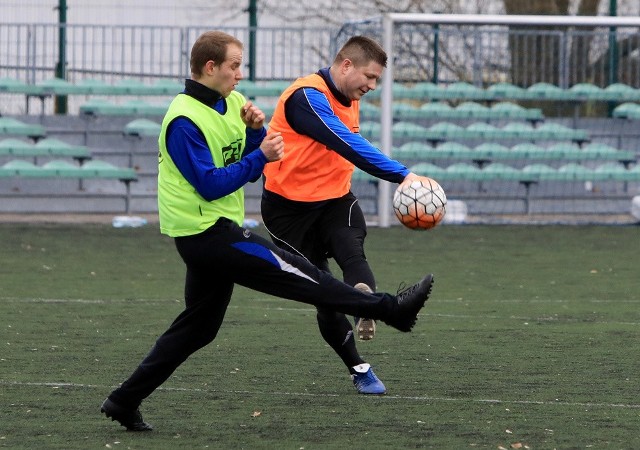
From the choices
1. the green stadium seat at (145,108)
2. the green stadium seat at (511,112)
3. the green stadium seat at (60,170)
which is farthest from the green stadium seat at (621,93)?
the green stadium seat at (60,170)

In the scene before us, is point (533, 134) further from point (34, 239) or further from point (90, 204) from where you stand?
point (34, 239)

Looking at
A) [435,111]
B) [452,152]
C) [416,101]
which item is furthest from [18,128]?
[452,152]

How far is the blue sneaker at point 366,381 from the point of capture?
7.19 m

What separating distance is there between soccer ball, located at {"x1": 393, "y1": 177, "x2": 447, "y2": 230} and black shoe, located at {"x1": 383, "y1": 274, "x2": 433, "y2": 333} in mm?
763

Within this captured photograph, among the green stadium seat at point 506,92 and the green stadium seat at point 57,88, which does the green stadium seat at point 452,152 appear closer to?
the green stadium seat at point 506,92

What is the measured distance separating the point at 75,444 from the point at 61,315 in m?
4.52

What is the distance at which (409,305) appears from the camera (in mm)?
6078

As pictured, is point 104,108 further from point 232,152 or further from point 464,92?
point 232,152

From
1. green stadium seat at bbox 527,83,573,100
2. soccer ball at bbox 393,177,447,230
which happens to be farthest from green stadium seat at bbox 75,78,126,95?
soccer ball at bbox 393,177,447,230

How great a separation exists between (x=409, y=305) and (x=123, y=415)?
1338 mm

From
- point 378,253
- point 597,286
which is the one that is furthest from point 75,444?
point 378,253

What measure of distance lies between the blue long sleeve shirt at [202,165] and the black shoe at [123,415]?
1014 millimetres

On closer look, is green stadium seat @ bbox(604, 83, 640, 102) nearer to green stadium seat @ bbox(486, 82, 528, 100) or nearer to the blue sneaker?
green stadium seat @ bbox(486, 82, 528, 100)

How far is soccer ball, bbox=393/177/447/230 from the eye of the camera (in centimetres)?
683
